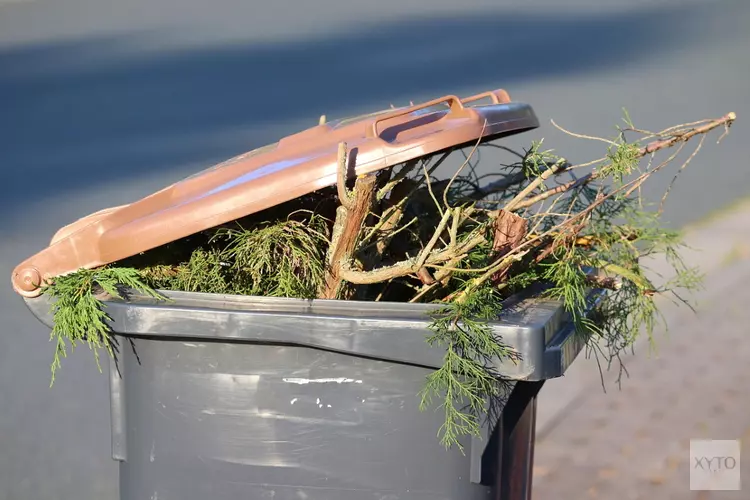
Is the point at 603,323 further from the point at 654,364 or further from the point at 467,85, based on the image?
the point at 467,85

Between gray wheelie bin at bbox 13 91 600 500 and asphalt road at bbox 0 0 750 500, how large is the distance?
6.42 ft

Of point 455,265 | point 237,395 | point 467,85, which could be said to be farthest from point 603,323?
point 467,85

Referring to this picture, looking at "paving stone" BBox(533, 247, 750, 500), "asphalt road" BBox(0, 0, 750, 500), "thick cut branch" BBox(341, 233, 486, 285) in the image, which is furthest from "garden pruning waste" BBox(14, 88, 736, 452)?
"asphalt road" BBox(0, 0, 750, 500)

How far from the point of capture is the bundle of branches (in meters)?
2.05

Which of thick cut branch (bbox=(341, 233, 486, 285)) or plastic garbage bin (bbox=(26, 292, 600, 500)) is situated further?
thick cut branch (bbox=(341, 233, 486, 285))

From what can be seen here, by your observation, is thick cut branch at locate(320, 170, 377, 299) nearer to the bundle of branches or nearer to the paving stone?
the bundle of branches

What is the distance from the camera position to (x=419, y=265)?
2141 mm

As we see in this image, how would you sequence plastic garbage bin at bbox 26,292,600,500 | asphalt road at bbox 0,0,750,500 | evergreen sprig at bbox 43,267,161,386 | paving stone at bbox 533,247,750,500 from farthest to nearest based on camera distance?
A: asphalt road at bbox 0,0,750,500 → paving stone at bbox 533,247,750,500 → evergreen sprig at bbox 43,267,161,386 → plastic garbage bin at bbox 26,292,600,500

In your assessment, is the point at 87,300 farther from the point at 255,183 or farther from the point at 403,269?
the point at 403,269

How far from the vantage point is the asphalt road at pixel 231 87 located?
4820mm

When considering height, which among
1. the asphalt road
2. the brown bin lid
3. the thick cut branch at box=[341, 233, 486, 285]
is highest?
the asphalt road

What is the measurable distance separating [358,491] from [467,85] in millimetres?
7830

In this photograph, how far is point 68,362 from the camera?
16.6 ft

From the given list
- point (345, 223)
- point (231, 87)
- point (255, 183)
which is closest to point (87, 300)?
point (255, 183)
